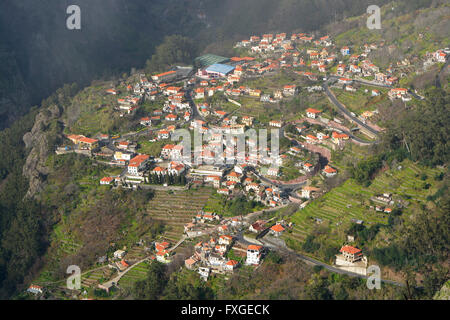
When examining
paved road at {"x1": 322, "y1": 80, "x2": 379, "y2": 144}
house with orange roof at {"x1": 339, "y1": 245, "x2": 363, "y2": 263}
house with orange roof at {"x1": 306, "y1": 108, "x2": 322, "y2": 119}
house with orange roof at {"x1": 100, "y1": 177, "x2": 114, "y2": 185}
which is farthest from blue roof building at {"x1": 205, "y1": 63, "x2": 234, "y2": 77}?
house with orange roof at {"x1": 339, "y1": 245, "x2": 363, "y2": 263}

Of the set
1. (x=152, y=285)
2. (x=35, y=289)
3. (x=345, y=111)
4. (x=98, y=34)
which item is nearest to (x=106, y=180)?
(x=35, y=289)

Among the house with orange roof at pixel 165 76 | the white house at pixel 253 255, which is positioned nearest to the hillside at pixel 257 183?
the white house at pixel 253 255

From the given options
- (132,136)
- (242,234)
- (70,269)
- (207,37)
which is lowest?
(70,269)

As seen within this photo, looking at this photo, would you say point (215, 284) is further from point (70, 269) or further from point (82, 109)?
point (82, 109)

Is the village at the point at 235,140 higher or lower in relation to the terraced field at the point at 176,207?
higher

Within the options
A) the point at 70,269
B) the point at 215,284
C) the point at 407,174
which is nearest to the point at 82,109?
the point at 70,269

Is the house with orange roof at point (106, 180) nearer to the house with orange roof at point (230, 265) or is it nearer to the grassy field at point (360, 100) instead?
the house with orange roof at point (230, 265)

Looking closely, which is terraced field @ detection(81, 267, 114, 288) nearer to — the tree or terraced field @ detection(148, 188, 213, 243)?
the tree
